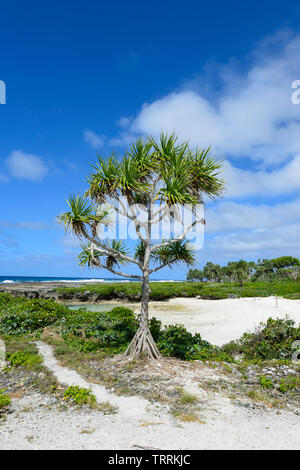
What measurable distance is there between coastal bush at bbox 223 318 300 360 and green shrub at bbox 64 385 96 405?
696 centimetres

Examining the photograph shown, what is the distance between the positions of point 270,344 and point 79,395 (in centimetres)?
815

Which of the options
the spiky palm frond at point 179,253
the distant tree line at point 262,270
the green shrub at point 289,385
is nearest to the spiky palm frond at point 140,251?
the spiky palm frond at point 179,253

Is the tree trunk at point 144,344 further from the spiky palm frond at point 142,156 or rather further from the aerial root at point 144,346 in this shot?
the spiky palm frond at point 142,156

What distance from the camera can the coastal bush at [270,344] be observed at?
10.8 meters

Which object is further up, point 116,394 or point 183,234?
point 183,234

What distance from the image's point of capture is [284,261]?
111 m

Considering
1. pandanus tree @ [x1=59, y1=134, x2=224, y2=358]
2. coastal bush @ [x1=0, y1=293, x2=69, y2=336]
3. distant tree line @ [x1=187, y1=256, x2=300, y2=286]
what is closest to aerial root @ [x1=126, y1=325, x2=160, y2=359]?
pandanus tree @ [x1=59, y1=134, x2=224, y2=358]

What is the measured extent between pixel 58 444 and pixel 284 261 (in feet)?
392

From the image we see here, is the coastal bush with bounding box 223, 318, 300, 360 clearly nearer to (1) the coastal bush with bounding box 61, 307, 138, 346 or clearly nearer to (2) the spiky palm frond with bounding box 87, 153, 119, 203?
(1) the coastal bush with bounding box 61, 307, 138, 346

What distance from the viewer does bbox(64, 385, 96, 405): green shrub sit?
19.9 ft

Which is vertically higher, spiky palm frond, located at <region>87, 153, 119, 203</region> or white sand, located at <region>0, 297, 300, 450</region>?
spiky palm frond, located at <region>87, 153, 119, 203</region>

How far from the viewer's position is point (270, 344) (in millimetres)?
11320
